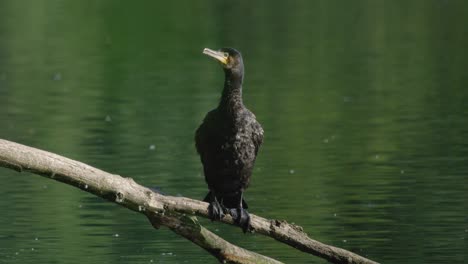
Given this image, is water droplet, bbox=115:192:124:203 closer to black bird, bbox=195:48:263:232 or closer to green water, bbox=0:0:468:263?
black bird, bbox=195:48:263:232

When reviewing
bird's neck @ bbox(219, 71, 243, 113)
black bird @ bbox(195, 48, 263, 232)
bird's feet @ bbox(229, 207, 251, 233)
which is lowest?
bird's feet @ bbox(229, 207, 251, 233)

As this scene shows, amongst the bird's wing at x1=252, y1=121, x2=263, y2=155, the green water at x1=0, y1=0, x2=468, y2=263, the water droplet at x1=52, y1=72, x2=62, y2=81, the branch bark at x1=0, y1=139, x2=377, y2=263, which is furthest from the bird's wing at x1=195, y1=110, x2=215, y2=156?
the water droplet at x1=52, y1=72, x2=62, y2=81

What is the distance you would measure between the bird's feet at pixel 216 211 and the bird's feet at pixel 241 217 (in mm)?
64

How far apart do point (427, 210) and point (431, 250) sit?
1474 millimetres

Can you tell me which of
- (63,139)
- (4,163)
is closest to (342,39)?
(63,139)

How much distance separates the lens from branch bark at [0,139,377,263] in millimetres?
7453

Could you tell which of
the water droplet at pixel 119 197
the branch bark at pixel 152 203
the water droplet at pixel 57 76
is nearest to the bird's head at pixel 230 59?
the branch bark at pixel 152 203

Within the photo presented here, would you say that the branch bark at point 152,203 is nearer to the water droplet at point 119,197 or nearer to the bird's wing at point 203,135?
the water droplet at point 119,197

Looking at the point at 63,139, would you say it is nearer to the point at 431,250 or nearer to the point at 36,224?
the point at 36,224

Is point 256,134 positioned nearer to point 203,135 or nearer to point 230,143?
point 230,143

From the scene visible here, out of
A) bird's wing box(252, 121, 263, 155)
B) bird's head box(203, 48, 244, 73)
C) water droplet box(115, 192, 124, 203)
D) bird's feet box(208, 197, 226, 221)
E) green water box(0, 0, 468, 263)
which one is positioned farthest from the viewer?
green water box(0, 0, 468, 263)

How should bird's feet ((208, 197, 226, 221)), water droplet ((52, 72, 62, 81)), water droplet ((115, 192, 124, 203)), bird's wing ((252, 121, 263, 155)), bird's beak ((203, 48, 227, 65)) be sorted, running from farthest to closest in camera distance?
1. water droplet ((52, 72, 62, 81))
2. bird's wing ((252, 121, 263, 155))
3. bird's beak ((203, 48, 227, 65))
4. bird's feet ((208, 197, 226, 221))
5. water droplet ((115, 192, 124, 203))

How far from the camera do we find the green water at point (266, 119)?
10469mm

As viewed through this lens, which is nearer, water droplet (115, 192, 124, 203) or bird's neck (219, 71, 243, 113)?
water droplet (115, 192, 124, 203)
